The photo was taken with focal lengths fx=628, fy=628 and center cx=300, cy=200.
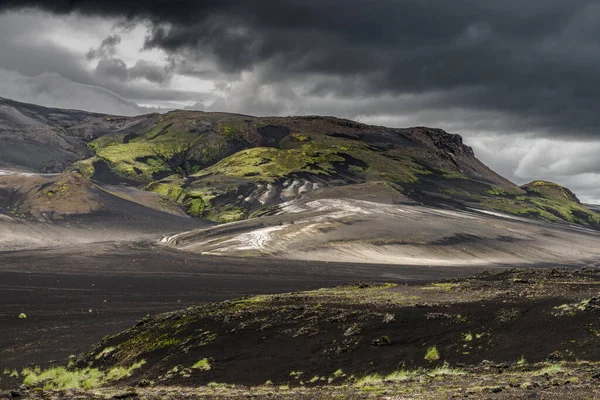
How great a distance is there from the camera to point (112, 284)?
63.6 meters

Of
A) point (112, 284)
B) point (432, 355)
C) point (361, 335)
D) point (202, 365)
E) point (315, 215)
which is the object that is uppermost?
point (315, 215)

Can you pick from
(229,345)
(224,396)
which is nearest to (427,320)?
(229,345)

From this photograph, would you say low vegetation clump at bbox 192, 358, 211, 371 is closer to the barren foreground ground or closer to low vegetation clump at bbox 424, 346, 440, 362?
the barren foreground ground

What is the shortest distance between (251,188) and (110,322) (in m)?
138

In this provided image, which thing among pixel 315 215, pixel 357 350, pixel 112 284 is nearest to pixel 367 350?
pixel 357 350

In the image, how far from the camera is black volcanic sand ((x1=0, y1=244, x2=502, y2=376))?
1442 inches

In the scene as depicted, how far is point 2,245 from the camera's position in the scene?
10462 centimetres

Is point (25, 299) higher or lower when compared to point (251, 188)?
lower

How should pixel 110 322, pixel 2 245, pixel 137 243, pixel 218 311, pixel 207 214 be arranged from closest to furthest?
1. pixel 218 311
2. pixel 110 322
3. pixel 2 245
4. pixel 137 243
5. pixel 207 214

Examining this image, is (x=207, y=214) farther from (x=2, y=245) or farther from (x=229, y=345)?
(x=229, y=345)

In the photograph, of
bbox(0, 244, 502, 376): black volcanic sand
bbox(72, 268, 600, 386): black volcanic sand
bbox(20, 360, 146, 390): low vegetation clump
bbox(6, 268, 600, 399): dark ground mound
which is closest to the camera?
bbox(6, 268, 600, 399): dark ground mound

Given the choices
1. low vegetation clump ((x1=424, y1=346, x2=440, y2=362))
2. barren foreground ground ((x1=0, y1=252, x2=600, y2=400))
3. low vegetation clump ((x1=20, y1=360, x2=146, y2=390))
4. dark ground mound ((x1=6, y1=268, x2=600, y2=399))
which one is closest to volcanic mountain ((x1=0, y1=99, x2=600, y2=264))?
barren foreground ground ((x1=0, y1=252, x2=600, y2=400))

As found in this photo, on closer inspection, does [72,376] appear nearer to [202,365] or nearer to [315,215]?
[202,365]

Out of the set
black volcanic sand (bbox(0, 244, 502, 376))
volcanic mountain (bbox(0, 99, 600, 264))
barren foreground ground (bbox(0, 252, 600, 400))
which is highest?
volcanic mountain (bbox(0, 99, 600, 264))
